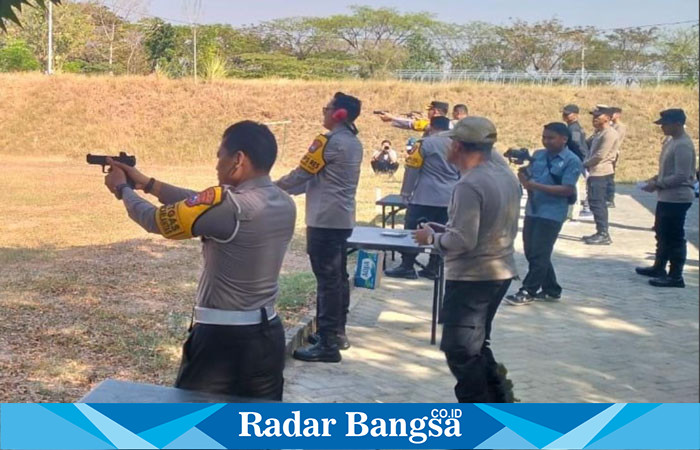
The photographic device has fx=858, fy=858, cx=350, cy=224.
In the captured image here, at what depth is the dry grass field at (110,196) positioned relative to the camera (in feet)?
19.6

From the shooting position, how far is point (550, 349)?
634 cm

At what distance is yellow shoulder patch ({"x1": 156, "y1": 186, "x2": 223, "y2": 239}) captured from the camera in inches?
125

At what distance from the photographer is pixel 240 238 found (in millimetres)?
3268

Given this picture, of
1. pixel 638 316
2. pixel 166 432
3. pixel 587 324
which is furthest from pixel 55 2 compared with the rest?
pixel 638 316

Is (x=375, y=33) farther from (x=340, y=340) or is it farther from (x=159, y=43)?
(x=340, y=340)

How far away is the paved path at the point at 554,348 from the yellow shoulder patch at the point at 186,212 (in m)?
2.14

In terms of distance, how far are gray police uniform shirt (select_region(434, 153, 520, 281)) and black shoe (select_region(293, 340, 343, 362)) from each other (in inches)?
68.4

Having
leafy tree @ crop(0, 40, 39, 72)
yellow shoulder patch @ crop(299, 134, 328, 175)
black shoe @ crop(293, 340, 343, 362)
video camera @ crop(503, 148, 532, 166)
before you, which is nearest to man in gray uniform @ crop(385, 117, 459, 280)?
video camera @ crop(503, 148, 532, 166)

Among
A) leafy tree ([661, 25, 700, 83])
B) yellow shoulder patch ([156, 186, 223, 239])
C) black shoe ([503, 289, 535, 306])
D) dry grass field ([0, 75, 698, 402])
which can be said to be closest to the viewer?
yellow shoulder patch ([156, 186, 223, 239])

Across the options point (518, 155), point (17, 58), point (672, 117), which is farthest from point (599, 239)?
point (17, 58)

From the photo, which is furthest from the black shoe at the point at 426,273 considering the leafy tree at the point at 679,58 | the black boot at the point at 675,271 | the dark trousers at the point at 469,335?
the leafy tree at the point at 679,58

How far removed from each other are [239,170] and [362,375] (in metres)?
2.61

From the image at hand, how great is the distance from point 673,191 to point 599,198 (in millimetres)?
2728

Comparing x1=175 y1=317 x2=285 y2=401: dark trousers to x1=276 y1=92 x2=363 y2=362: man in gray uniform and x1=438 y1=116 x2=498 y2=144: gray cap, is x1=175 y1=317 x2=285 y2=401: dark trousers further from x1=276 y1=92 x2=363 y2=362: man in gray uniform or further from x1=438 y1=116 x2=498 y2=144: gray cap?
x1=276 y1=92 x2=363 y2=362: man in gray uniform
